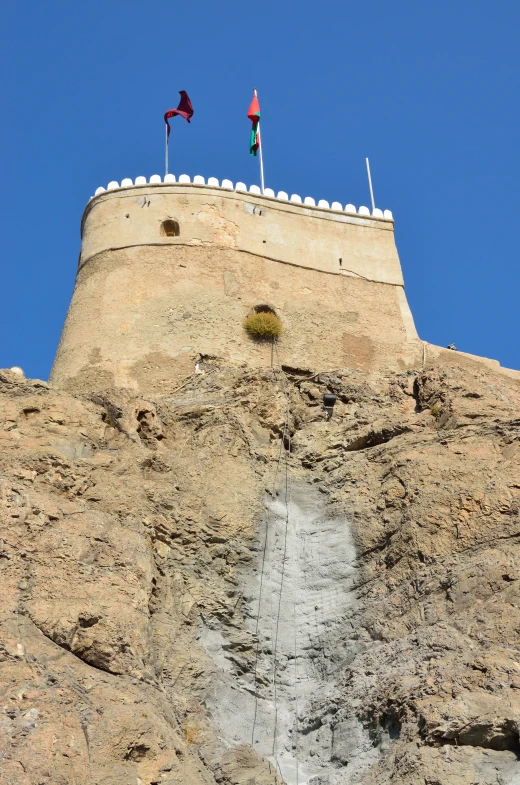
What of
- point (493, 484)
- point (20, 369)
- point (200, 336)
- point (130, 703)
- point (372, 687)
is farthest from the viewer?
point (200, 336)

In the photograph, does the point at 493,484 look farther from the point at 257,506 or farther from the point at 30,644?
the point at 30,644

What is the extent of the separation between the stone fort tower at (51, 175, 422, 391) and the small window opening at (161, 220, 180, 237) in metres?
0.02

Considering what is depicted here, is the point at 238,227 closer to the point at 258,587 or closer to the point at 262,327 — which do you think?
the point at 262,327

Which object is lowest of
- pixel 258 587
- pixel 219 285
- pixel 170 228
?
pixel 258 587

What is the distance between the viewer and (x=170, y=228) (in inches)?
855

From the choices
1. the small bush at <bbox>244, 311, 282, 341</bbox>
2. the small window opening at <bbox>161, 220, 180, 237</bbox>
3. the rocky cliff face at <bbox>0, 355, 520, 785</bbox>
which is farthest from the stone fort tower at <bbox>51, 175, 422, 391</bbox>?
the rocky cliff face at <bbox>0, 355, 520, 785</bbox>

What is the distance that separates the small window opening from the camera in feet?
70.8

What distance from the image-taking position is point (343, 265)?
72.7ft

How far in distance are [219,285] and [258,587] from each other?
7.25 metres

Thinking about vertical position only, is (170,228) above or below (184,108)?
below

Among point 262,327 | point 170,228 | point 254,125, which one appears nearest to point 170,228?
point 170,228

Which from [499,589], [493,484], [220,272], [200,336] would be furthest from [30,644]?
[220,272]

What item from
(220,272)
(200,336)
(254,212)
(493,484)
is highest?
(254,212)

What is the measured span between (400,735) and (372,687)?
32.7 inches
